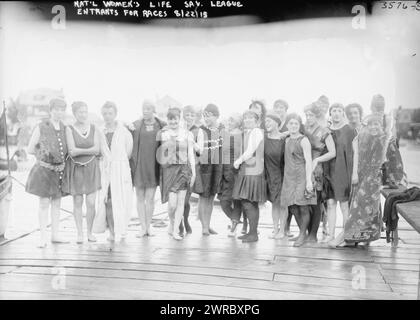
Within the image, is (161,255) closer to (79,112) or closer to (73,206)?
(73,206)

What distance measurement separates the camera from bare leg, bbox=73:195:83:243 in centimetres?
277

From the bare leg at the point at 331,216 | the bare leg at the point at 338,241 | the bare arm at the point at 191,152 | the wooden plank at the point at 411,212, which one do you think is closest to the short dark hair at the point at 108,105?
the bare arm at the point at 191,152

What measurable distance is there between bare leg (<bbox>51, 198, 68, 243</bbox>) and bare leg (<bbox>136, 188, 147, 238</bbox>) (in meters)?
0.40

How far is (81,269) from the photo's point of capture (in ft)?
8.27

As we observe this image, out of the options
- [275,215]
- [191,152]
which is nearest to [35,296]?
[191,152]

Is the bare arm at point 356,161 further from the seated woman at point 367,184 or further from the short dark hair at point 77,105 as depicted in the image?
the short dark hair at point 77,105

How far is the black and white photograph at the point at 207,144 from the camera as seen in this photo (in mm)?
2451

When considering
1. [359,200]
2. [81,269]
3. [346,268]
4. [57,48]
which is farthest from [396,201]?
[57,48]

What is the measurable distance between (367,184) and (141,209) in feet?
3.85

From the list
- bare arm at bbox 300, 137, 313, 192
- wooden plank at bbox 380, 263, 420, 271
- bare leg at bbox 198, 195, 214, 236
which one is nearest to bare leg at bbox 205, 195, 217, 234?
bare leg at bbox 198, 195, 214, 236

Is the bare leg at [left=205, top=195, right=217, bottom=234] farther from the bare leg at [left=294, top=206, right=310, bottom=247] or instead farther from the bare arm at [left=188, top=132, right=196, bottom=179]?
the bare leg at [left=294, top=206, right=310, bottom=247]

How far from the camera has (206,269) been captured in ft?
8.16

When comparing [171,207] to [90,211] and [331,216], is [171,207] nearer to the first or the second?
[90,211]

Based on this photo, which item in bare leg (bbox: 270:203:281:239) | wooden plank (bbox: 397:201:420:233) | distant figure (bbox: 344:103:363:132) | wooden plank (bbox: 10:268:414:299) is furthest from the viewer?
bare leg (bbox: 270:203:281:239)
